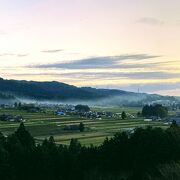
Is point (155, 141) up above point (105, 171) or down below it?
above

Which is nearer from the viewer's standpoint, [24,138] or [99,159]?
[99,159]

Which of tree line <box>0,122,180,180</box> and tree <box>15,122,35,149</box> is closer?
tree line <box>0,122,180,180</box>

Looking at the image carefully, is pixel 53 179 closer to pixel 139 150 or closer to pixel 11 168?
pixel 11 168

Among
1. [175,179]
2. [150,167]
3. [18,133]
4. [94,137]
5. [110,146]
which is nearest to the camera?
[175,179]

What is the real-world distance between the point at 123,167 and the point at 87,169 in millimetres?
3021

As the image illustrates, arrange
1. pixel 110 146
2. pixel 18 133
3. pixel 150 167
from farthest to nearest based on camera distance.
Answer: pixel 18 133 < pixel 110 146 < pixel 150 167

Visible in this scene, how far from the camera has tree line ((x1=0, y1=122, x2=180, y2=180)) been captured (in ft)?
124

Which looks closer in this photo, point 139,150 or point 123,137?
point 139,150

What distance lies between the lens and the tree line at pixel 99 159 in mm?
37844

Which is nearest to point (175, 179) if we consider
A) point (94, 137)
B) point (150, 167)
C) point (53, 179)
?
point (150, 167)

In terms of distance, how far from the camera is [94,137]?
2906 inches

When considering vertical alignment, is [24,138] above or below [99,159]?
above

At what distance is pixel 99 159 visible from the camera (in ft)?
135

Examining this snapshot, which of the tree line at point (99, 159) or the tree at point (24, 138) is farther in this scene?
the tree at point (24, 138)
